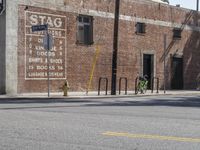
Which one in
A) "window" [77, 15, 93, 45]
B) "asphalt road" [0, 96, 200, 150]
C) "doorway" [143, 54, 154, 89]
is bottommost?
"asphalt road" [0, 96, 200, 150]

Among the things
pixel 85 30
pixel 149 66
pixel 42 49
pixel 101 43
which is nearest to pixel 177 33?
pixel 149 66

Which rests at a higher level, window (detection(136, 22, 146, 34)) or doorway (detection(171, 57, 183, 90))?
window (detection(136, 22, 146, 34))

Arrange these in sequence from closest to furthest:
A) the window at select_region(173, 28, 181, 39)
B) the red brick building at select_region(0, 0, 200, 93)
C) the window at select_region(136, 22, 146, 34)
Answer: the red brick building at select_region(0, 0, 200, 93), the window at select_region(136, 22, 146, 34), the window at select_region(173, 28, 181, 39)

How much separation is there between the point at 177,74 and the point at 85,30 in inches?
422

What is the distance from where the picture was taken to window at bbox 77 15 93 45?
3266 cm

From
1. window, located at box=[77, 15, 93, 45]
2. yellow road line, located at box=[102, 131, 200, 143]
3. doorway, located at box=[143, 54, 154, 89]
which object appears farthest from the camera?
doorway, located at box=[143, 54, 154, 89]

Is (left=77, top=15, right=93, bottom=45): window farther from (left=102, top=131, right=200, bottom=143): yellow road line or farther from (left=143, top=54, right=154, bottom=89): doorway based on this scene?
(left=102, top=131, right=200, bottom=143): yellow road line

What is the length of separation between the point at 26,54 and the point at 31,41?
2.67ft

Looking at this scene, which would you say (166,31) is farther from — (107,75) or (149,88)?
(107,75)

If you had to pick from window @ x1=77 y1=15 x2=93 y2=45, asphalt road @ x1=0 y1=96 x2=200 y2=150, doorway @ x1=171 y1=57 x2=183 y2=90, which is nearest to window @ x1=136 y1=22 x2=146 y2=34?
doorway @ x1=171 y1=57 x2=183 y2=90

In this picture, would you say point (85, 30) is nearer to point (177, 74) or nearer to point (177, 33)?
point (177, 33)

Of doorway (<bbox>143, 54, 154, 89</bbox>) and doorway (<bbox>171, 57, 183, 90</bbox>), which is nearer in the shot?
doorway (<bbox>143, 54, 154, 89</bbox>)

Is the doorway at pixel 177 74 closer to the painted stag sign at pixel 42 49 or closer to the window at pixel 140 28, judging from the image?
the window at pixel 140 28

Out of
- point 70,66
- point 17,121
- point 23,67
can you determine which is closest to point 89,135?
point 17,121
